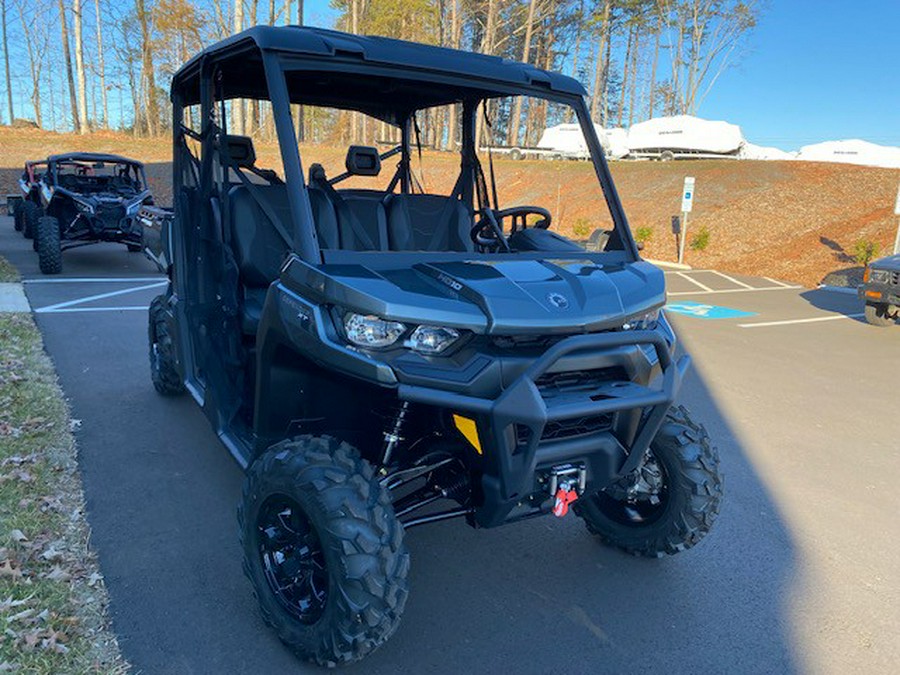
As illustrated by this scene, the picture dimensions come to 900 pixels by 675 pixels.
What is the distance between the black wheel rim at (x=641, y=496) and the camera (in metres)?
3.00

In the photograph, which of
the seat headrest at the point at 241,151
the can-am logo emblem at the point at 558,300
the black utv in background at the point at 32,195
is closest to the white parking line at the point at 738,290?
the seat headrest at the point at 241,151

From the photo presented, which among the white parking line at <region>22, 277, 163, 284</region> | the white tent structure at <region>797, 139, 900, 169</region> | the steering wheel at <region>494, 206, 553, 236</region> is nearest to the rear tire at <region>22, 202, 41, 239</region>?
A: the white parking line at <region>22, 277, 163, 284</region>

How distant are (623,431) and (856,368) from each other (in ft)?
19.7

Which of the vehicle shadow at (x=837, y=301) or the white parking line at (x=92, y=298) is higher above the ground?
the white parking line at (x=92, y=298)

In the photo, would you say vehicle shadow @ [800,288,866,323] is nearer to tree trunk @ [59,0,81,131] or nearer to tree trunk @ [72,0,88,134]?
tree trunk @ [72,0,88,134]

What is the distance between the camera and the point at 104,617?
8.45 feet

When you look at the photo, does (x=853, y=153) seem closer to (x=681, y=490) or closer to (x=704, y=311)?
(x=704, y=311)

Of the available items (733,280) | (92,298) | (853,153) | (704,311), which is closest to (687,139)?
(853,153)

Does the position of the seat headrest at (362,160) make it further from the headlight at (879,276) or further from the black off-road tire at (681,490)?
the headlight at (879,276)

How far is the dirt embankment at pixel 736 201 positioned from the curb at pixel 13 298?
8234 mm

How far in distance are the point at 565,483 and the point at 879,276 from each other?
8.66m

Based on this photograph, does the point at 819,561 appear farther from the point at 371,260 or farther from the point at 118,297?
the point at 118,297

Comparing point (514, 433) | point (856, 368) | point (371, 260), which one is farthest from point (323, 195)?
point (856, 368)

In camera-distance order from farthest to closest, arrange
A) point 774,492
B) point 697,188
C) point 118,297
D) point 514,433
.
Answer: point 697,188, point 118,297, point 774,492, point 514,433
